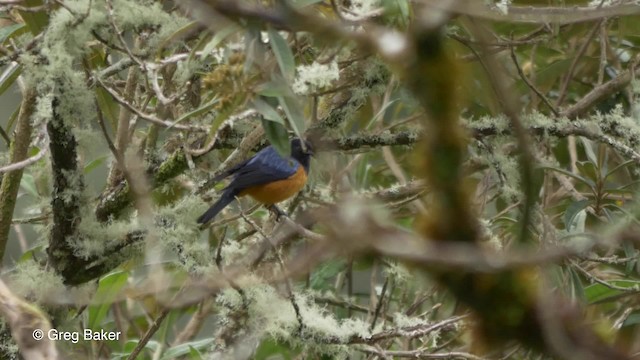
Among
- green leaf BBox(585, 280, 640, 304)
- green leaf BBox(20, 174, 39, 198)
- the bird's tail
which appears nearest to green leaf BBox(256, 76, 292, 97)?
the bird's tail

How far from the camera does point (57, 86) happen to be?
2.03 meters

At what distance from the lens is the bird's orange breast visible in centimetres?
342

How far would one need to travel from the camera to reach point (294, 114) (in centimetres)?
203

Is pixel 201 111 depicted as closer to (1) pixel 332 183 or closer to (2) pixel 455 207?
(1) pixel 332 183

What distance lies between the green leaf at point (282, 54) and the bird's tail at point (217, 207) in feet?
1.90

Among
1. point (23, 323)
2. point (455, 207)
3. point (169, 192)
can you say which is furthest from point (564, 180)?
point (455, 207)

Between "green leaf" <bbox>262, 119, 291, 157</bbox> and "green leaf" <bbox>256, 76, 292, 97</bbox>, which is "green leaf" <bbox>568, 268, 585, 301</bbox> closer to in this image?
"green leaf" <bbox>262, 119, 291, 157</bbox>

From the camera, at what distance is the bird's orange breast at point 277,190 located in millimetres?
3421

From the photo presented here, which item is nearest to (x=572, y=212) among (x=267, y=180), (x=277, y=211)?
(x=277, y=211)

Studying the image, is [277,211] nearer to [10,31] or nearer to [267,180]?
[267,180]

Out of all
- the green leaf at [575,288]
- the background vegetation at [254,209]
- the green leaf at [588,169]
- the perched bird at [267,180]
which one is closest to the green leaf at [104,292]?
the background vegetation at [254,209]

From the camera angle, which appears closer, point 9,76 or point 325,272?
point 9,76

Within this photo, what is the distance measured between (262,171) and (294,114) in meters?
1.45

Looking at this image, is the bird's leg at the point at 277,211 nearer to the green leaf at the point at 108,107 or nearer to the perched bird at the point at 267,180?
the perched bird at the point at 267,180
